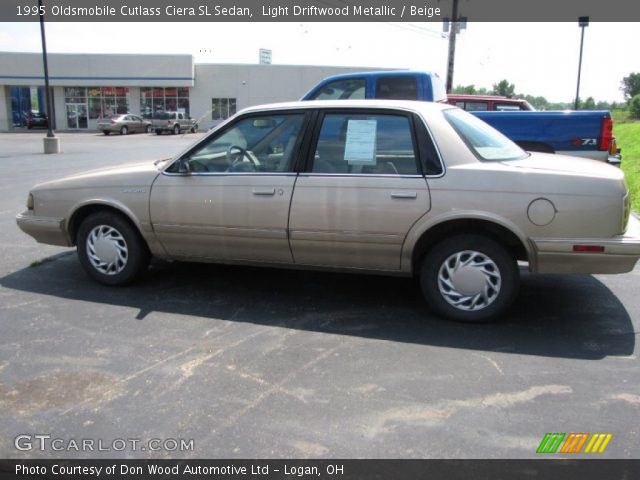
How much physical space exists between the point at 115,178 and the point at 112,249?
0.65 m

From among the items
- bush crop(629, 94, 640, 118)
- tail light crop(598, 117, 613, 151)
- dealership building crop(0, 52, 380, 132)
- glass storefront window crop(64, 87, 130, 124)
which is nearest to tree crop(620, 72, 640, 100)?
bush crop(629, 94, 640, 118)

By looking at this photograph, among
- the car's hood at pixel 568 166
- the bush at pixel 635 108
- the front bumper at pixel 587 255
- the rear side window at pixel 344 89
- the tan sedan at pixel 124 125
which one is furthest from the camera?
the bush at pixel 635 108

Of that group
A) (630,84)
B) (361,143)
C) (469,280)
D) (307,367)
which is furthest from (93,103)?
(630,84)

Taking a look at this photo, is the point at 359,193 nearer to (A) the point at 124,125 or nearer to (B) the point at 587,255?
(B) the point at 587,255

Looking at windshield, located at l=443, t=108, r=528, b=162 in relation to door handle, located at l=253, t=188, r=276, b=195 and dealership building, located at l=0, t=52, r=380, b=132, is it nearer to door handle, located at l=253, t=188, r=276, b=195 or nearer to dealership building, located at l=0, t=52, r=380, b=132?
door handle, located at l=253, t=188, r=276, b=195

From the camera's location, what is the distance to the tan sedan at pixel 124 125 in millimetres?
41031

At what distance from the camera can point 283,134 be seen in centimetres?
497

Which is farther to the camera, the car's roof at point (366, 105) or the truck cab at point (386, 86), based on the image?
the truck cab at point (386, 86)

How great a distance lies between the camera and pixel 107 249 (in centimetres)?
543

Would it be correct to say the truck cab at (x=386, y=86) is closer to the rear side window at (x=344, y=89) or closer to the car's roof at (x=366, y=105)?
the rear side window at (x=344, y=89)

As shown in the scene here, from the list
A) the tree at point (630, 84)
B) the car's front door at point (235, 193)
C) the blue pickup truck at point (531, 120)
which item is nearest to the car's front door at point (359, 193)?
the car's front door at point (235, 193)

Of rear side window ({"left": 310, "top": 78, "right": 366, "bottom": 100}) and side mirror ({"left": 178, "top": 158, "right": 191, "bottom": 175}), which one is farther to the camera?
rear side window ({"left": 310, "top": 78, "right": 366, "bottom": 100})


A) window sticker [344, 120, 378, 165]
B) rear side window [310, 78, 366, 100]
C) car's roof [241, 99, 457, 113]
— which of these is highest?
rear side window [310, 78, 366, 100]

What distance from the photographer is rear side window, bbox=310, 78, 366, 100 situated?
934 cm
